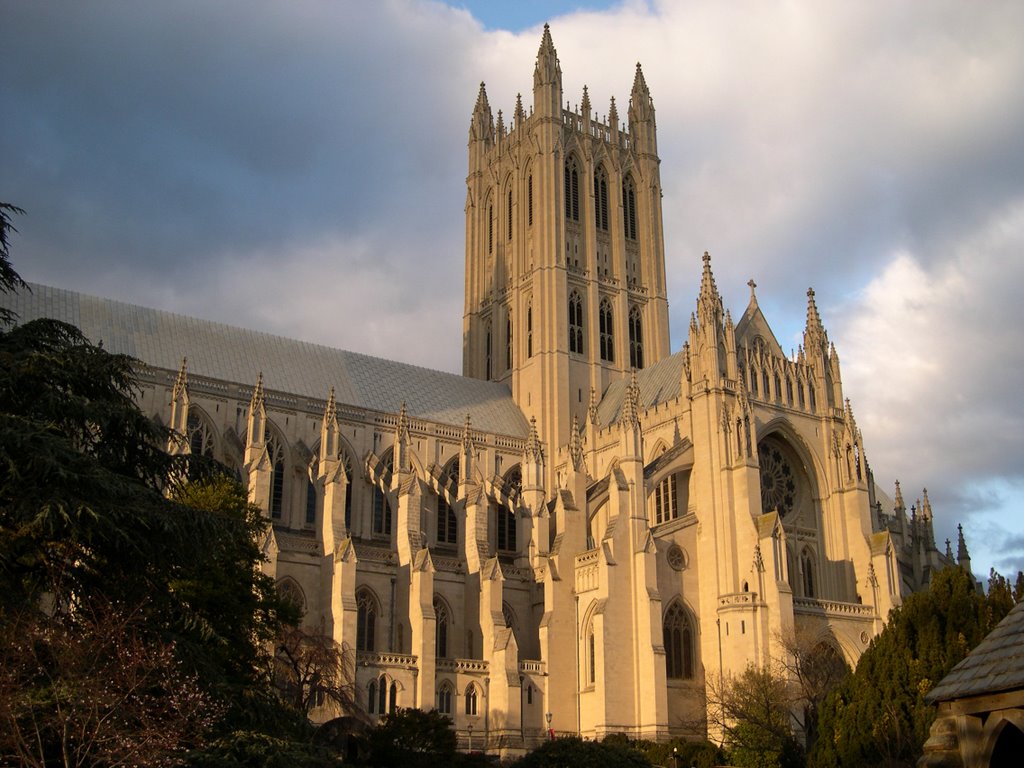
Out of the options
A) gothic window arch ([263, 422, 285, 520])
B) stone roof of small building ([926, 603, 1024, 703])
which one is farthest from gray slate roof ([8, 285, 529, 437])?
stone roof of small building ([926, 603, 1024, 703])

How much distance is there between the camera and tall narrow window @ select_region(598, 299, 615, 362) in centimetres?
6238

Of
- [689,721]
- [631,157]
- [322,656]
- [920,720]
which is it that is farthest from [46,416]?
[631,157]

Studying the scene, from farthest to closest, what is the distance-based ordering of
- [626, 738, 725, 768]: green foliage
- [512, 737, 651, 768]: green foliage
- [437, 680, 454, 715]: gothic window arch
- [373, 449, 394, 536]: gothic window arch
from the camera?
[373, 449, 394, 536]: gothic window arch → [437, 680, 454, 715]: gothic window arch → [626, 738, 725, 768]: green foliage → [512, 737, 651, 768]: green foliage

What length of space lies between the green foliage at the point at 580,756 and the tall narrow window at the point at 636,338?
33733 millimetres

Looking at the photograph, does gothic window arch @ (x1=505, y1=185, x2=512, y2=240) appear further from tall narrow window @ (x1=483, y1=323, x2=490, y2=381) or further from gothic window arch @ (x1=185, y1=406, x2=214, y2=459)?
gothic window arch @ (x1=185, y1=406, x2=214, y2=459)

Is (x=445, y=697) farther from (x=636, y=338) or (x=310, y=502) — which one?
(x=636, y=338)

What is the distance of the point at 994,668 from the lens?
38.3ft

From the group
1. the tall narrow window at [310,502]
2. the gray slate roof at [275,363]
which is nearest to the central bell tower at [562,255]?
the gray slate roof at [275,363]

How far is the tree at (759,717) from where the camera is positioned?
123ft

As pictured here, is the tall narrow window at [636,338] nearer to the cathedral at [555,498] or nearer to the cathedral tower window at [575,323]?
the cathedral at [555,498]

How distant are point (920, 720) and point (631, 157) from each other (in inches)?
1773

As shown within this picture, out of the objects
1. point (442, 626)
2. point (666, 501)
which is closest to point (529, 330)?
point (666, 501)

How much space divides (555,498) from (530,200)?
20.3m

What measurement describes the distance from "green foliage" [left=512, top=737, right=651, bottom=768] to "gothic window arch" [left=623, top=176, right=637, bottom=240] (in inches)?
1516
